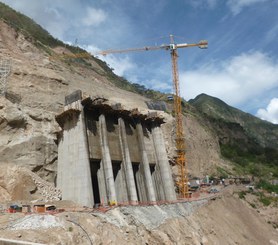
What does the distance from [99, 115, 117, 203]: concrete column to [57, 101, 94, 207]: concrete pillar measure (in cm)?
218

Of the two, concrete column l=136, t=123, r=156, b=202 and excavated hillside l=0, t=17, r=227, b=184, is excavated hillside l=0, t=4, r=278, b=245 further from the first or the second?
concrete column l=136, t=123, r=156, b=202

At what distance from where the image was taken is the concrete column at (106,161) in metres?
31.2

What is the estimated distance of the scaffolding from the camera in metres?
41.0

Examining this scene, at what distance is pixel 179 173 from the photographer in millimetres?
55875

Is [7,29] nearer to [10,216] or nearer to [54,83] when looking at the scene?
[54,83]

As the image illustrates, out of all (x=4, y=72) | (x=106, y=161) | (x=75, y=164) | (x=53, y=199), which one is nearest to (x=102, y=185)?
(x=106, y=161)

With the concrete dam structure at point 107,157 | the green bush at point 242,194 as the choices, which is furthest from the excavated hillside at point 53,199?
the concrete dam structure at point 107,157

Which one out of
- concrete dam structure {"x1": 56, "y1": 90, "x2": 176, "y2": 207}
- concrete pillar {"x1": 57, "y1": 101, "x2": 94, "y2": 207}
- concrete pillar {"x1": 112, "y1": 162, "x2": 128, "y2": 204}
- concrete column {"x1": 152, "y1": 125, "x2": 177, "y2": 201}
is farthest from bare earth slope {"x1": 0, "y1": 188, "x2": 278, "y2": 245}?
concrete pillar {"x1": 57, "y1": 101, "x2": 94, "y2": 207}

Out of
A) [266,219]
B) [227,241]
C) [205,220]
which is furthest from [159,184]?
[266,219]

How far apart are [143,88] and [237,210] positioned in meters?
75.8

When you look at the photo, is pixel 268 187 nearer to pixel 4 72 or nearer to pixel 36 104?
pixel 36 104

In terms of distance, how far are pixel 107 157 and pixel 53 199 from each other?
245 inches

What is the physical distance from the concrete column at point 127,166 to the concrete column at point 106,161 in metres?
2.56

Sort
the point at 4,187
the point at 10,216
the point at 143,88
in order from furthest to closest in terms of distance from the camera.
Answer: the point at 143,88 → the point at 4,187 → the point at 10,216
